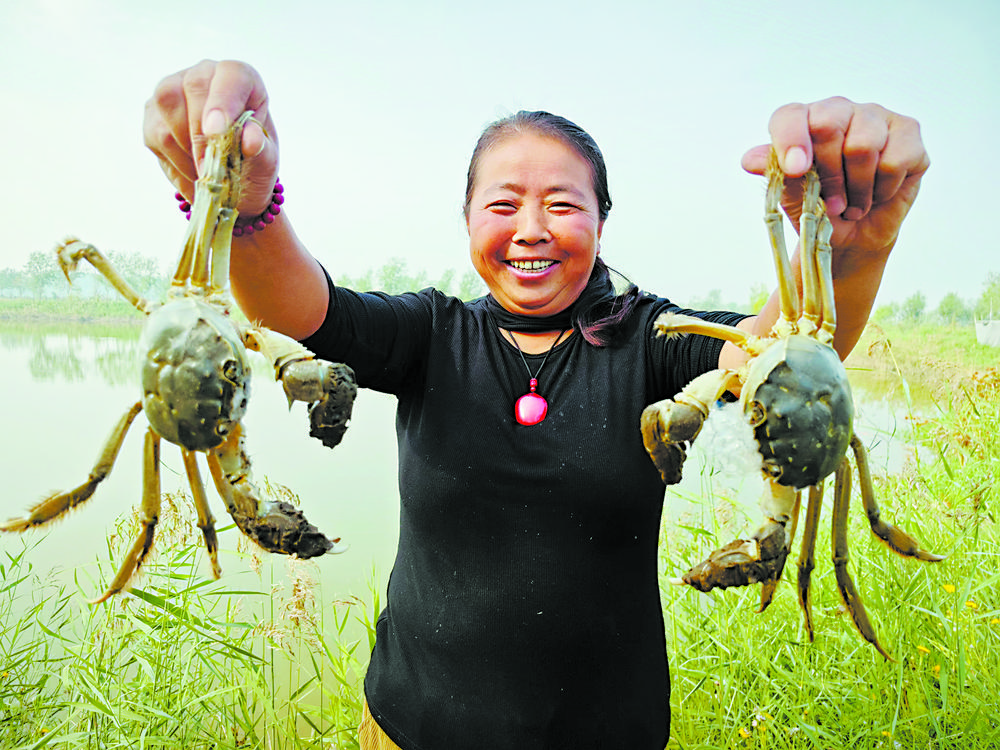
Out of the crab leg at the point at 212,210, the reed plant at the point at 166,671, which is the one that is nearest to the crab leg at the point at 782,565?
the crab leg at the point at 212,210

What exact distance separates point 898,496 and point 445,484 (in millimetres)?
2500

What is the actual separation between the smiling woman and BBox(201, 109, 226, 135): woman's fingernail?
0.21 m

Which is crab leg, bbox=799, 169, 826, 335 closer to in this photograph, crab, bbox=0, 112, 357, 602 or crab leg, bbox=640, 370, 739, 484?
crab leg, bbox=640, 370, 739, 484

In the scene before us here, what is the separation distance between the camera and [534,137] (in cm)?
140

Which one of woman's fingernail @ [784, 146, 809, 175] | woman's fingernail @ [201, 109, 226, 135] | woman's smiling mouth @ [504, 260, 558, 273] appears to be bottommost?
A: woman's smiling mouth @ [504, 260, 558, 273]

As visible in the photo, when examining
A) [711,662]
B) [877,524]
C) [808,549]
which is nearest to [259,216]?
[808,549]

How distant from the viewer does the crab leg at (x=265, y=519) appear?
0.97 meters

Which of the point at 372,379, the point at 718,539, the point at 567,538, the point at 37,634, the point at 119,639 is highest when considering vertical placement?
the point at 372,379

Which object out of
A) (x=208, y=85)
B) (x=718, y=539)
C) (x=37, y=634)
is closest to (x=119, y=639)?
(x=37, y=634)

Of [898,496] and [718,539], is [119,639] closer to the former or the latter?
[718,539]

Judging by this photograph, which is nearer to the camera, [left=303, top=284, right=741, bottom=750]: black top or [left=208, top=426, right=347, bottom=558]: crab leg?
[left=208, top=426, right=347, bottom=558]: crab leg

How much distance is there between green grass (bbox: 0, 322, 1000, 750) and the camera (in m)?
2.05

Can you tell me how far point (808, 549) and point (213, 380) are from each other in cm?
105

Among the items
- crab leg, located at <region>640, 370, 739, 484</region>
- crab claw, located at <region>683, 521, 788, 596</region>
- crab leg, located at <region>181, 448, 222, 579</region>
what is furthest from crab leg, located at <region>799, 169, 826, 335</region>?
crab leg, located at <region>181, 448, 222, 579</region>
